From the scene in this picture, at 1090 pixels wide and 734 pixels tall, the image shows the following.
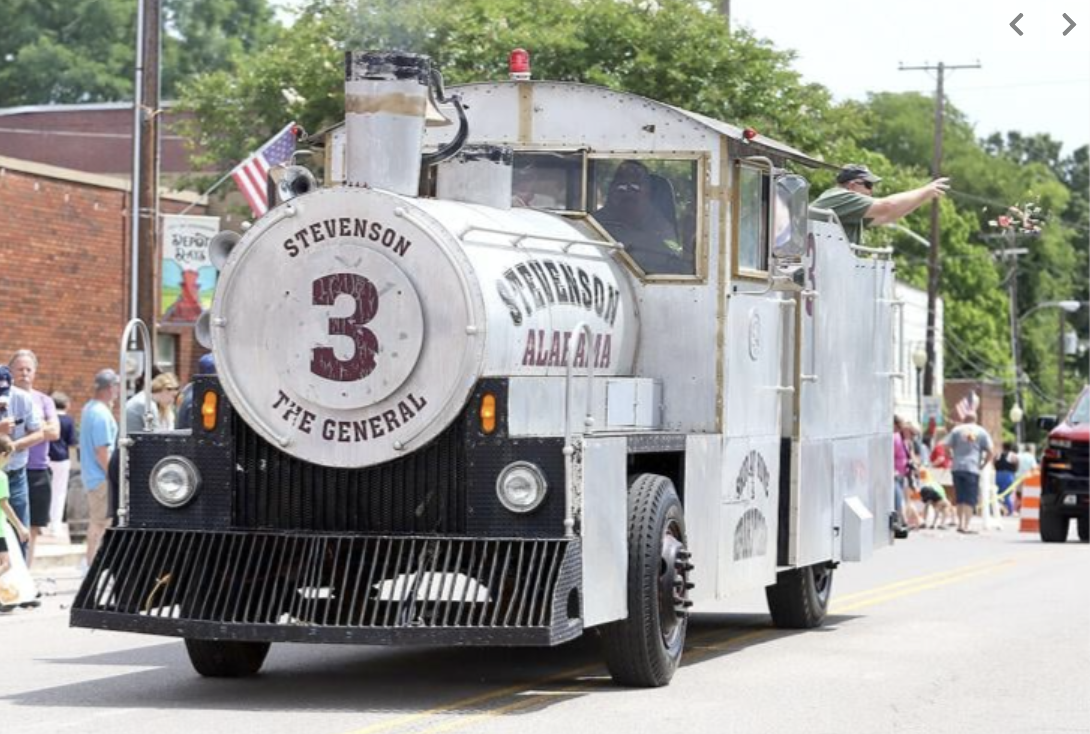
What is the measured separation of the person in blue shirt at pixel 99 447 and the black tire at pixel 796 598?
5.97 m

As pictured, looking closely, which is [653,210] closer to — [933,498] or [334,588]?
[334,588]

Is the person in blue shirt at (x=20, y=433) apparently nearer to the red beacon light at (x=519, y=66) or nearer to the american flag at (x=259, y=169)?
the red beacon light at (x=519, y=66)

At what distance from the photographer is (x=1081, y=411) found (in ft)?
100

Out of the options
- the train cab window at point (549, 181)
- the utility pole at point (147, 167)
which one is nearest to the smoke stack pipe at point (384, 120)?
the train cab window at point (549, 181)

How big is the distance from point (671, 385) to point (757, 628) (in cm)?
319

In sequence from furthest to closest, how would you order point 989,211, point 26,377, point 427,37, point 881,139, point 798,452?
1. point 881,139
2. point 989,211
3. point 427,37
4. point 26,377
5. point 798,452

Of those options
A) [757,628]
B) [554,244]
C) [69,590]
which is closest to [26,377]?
[69,590]

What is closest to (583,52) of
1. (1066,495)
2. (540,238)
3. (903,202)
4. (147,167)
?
(1066,495)

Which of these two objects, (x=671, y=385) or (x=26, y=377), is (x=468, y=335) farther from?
(x=26, y=377)

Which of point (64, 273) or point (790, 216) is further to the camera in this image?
point (64, 273)

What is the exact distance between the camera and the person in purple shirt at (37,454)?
17875 mm

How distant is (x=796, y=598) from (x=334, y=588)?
5188 millimetres

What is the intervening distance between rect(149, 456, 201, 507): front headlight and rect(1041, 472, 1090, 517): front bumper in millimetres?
19874

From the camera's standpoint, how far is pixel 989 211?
7681 cm
